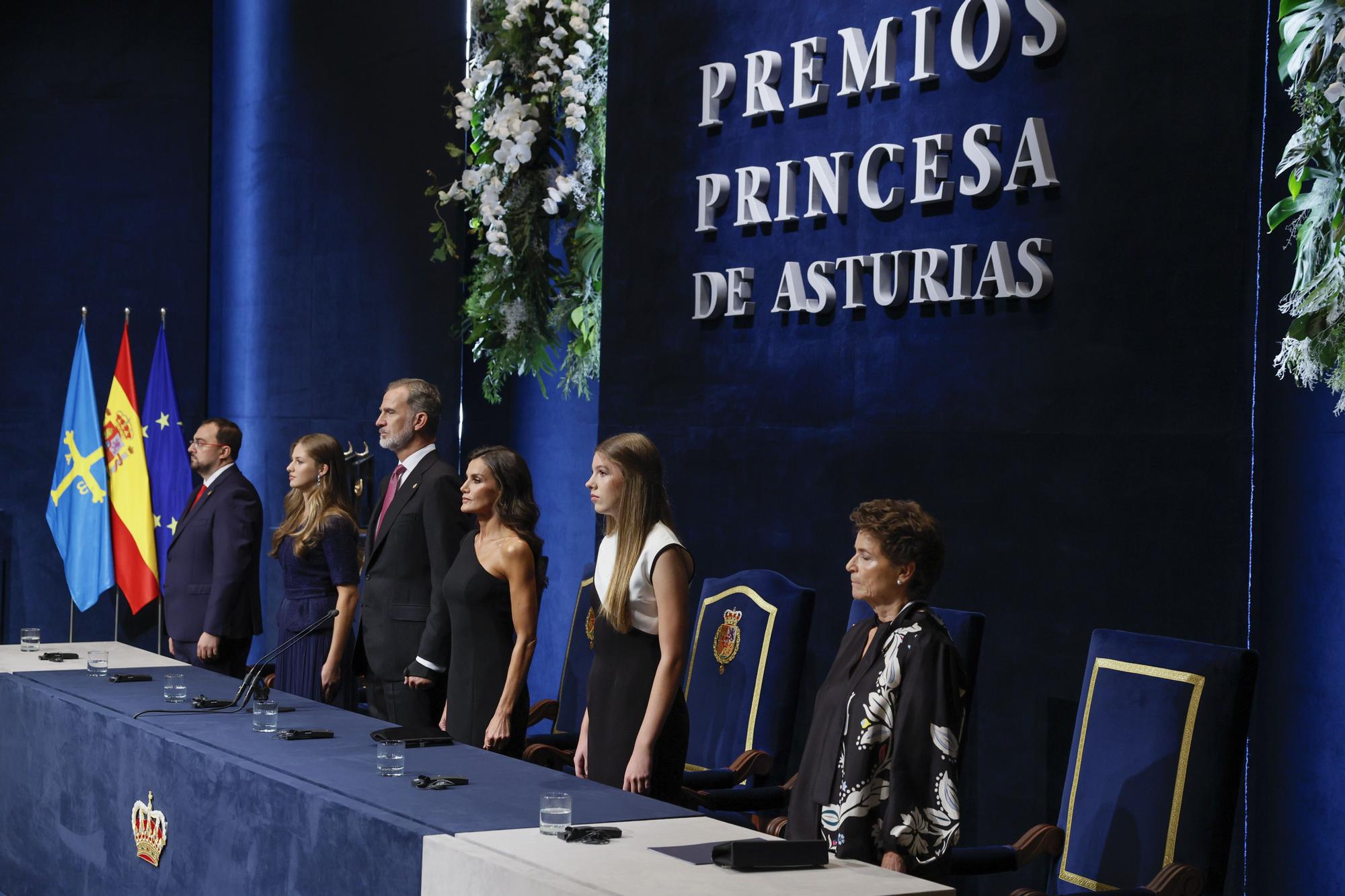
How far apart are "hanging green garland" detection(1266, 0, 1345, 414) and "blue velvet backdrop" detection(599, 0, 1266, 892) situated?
18 centimetres

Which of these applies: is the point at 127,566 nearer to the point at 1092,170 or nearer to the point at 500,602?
the point at 500,602

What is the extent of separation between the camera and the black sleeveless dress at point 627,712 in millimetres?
3451

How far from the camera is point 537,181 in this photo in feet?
20.0

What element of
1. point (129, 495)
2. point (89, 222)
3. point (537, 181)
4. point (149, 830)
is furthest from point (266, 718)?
point (89, 222)

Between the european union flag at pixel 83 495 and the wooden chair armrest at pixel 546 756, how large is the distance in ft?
13.2

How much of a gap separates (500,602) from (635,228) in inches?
60.9

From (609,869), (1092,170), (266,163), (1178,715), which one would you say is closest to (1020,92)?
(1092,170)

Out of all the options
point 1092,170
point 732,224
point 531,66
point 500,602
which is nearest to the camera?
point 1092,170

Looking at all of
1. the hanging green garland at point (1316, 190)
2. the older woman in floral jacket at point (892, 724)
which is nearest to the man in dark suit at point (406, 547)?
the older woman in floral jacket at point (892, 724)

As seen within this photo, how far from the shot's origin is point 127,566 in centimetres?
747

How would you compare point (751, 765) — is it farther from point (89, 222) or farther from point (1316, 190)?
point (89, 222)

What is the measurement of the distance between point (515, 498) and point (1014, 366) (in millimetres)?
1308

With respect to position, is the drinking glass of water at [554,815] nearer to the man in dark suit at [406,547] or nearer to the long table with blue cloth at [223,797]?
the long table with blue cloth at [223,797]

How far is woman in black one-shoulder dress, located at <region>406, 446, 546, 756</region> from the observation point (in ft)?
12.9
